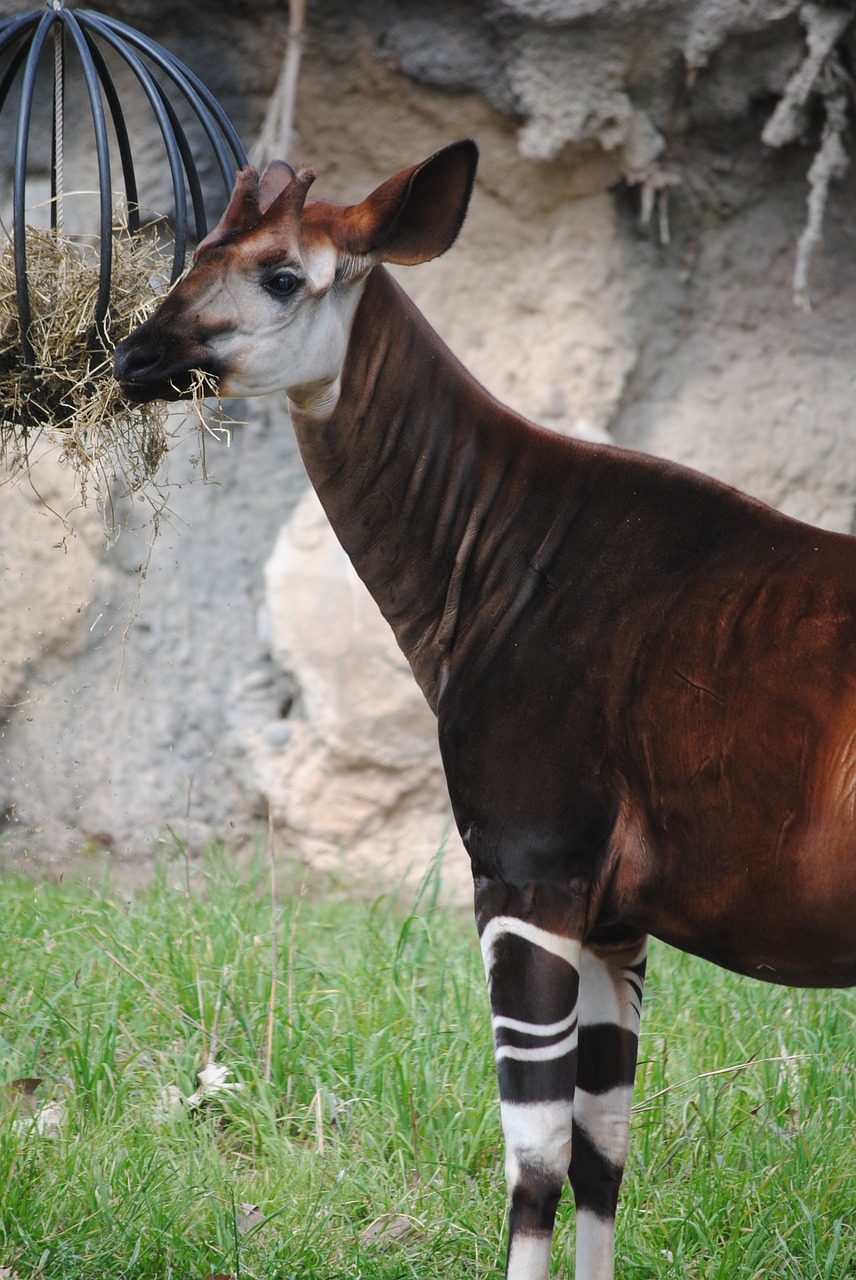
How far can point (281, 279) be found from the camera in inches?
82.0

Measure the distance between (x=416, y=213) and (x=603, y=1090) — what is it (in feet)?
4.86

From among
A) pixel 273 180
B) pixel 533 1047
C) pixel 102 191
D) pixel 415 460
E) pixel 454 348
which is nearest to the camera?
pixel 533 1047

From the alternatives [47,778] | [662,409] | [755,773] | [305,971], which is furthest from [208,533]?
[755,773]

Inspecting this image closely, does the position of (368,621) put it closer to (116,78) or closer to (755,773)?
(116,78)

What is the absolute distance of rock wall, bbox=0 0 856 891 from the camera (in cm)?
463

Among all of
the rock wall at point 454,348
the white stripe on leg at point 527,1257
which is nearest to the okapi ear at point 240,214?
the white stripe on leg at point 527,1257

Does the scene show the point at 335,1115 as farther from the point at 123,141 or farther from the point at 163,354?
the point at 123,141

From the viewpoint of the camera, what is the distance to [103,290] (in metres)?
2.14

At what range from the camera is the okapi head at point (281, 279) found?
2.05 m

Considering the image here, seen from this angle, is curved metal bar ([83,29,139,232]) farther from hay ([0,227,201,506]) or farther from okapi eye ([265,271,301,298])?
okapi eye ([265,271,301,298])

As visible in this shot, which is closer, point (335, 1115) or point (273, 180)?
point (273, 180)

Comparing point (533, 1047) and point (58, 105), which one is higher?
point (58, 105)

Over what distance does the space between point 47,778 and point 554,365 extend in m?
2.40

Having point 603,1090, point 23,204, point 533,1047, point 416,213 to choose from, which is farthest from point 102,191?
point 603,1090
